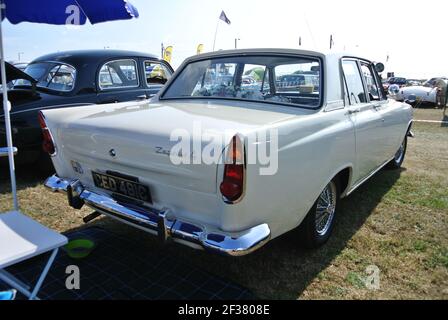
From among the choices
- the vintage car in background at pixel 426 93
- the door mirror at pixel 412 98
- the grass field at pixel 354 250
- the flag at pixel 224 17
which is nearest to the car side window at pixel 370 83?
the grass field at pixel 354 250

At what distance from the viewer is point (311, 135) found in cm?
250

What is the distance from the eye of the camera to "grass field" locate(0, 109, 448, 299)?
2652 mm

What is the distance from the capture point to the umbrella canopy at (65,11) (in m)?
3.08

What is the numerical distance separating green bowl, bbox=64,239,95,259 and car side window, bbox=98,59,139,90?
292 cm

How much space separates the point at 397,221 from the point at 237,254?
2.50 metres

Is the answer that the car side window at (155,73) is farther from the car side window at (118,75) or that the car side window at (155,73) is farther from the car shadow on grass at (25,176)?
the car shadow on grass at (25,176)

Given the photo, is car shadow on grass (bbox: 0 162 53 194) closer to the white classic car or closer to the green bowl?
the green bowl

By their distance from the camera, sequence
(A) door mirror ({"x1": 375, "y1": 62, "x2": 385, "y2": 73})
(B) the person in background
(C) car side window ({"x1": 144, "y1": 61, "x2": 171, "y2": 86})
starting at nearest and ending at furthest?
1. (A) door mirror ({"x1": 375, "y1": 62, "x2": 385, "y2": 73})
2. (C) car side window ({"x1": 144, "y1": 61, "x2": 171, "y2": 86})
3. (B) the person in background

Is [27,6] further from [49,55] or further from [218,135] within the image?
[49,55]

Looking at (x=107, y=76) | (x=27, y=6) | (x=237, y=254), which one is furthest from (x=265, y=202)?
(x=107, y=76)

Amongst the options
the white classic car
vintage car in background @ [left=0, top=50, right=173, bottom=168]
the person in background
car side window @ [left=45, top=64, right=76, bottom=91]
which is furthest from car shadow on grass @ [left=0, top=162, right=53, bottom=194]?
the person in background

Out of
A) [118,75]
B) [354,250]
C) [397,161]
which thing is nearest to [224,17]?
[118,75]

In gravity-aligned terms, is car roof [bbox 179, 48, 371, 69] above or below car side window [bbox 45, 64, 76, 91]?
above

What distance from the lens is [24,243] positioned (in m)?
2.20
